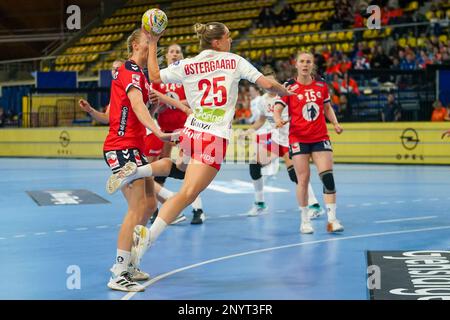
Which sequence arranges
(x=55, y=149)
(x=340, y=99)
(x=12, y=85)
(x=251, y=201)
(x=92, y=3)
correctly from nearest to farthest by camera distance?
(x=251, y=201) < (x=340, y=99) < (x=55, y=149) < (x=12, y=85) < (x=92, y=3)

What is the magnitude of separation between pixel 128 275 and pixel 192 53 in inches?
861

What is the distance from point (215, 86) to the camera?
6.24m

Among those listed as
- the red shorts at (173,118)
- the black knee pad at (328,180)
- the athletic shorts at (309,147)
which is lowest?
the black knee pad at (328,180)

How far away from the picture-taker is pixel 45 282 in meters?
6.19

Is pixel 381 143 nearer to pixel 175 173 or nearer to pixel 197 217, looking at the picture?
pixel 197 217

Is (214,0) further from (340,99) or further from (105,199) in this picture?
(105,199)

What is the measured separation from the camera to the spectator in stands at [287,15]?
1133 inches

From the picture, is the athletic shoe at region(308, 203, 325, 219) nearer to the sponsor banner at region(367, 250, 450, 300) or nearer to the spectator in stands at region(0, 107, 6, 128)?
the sponsor banner at region(367, 250, 450, 300)

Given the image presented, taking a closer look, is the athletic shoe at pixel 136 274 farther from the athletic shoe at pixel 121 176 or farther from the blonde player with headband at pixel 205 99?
the athletic shoe at pixel 121 176

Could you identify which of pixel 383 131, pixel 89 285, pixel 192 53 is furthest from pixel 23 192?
pixel 192 53

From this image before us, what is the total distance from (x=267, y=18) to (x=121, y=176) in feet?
79.7

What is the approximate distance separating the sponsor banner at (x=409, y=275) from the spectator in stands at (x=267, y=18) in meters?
22.7

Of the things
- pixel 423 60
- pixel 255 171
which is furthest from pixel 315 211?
pixel 423 60

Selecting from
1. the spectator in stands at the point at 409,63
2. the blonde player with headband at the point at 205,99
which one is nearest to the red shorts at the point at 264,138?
the blonde player with headband at the point at 205,99
